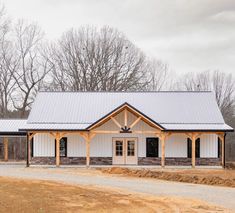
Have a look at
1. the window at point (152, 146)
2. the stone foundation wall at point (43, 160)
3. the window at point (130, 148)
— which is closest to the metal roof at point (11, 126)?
the stone foundation wall at point (43, 160)

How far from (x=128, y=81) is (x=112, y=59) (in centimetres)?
340

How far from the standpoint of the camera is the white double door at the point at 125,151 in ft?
108

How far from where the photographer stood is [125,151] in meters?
33.2

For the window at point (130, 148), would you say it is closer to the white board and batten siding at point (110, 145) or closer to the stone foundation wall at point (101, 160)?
the white board and batten siding at point (110, 145)

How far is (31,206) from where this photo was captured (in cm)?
1474

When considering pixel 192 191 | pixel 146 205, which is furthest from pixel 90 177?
pixel 146 205

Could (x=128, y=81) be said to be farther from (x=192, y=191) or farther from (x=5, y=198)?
(x=5, y=198)

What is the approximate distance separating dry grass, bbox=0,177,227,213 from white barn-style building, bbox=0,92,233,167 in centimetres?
1275

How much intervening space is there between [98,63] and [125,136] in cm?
2275

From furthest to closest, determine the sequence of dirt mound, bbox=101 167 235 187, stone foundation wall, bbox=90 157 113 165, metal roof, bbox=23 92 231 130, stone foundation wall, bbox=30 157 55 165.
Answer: metal roof, bbox=23 92 231 130 → stone foundation wall, bbox=90 157 113 165 → stone foundation wall, bbox=30 157 55 165 → dirt mound, bbox=101 167 235 187

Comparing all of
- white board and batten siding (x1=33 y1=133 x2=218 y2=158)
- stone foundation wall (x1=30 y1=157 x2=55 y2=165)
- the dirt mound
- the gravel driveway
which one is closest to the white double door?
white board and batten siding (x1=33 y1=133 x2=218 y2=158)

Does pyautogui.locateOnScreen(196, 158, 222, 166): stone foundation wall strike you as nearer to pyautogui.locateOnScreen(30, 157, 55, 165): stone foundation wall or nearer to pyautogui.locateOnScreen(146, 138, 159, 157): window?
pyautogui.locateOnScreen(146, 138, 159, 157): window

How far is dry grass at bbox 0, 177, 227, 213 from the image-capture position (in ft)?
49.2

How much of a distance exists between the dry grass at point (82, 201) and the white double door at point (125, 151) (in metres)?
13.9
